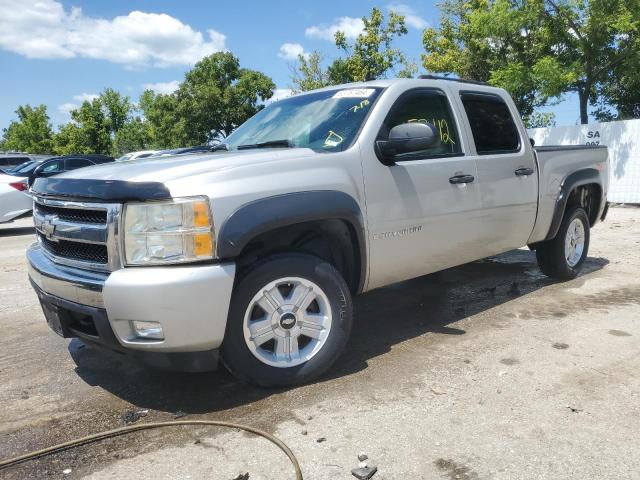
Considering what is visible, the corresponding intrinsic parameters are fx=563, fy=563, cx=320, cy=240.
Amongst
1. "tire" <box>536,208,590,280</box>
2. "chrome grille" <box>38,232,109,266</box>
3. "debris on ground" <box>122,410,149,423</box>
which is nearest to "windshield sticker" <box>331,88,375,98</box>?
"chrome grille" <box>38,232,109,266</box>

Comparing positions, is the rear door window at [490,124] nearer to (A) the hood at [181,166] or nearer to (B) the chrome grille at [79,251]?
(A) the hood at [181,166]

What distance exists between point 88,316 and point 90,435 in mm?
630

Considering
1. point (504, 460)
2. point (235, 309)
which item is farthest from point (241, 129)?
point (504, 460)

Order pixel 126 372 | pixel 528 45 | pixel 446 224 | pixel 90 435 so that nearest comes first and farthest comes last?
pixel 90 435 < pixel 126 372 < pixel 446 224 < pixel 528 45

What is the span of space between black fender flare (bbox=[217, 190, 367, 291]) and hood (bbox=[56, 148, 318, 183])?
0.89ft

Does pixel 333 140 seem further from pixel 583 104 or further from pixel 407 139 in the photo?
pixel 583 104

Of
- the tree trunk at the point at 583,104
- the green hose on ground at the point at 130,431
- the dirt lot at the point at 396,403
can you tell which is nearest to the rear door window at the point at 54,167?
the dirt lot at the point at 396,403

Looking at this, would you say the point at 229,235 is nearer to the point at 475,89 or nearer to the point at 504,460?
the point at 504,460

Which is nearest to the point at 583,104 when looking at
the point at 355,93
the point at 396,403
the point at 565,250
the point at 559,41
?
the point at 559,41

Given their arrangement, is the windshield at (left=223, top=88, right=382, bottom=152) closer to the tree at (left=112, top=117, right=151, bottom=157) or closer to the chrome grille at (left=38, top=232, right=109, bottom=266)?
the chrome grille at (left=38, top=232, right=109, bottom=266)

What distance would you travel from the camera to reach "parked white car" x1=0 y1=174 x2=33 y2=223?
11469 mm

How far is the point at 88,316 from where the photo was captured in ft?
10.2

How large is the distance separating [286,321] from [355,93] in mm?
1828

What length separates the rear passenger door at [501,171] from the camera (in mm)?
4613
